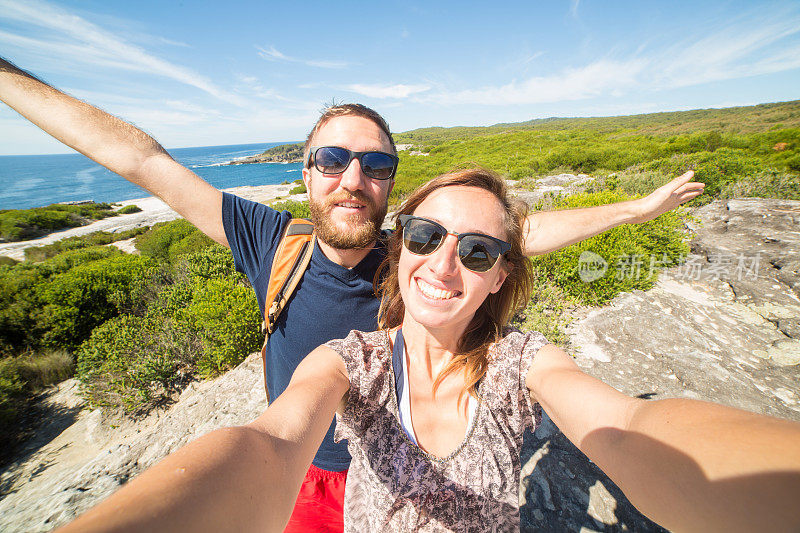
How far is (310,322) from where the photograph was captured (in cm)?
166

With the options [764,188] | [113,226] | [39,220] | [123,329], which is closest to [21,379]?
[123,329]

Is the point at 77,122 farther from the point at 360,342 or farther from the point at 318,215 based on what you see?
the point at 360,342

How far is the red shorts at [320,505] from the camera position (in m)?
1.59

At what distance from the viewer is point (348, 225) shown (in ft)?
5.83

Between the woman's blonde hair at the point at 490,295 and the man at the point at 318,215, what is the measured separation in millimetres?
136

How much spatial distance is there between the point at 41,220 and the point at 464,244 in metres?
37.3

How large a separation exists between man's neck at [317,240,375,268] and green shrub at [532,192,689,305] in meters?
4.00

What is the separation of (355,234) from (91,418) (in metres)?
5.86

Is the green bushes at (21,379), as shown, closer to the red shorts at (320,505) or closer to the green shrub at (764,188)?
the red shorts at (320,505)

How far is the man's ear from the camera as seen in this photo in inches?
60.5

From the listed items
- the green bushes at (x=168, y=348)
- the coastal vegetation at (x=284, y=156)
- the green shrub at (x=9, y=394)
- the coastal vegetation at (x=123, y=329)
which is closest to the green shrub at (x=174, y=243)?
the coastal vegetation at (x=123, y=329)

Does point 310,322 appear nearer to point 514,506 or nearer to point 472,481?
point 472,481

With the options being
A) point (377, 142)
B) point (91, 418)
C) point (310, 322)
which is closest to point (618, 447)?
point (310, 322)

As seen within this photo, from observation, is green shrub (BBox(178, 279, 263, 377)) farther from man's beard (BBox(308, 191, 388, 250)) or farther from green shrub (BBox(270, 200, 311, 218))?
green shrub (BBox(270, 200, 311, 218))
